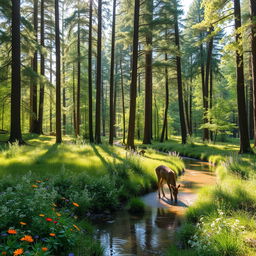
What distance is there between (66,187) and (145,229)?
259 centimetres

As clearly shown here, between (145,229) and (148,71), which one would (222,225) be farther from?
(148,71)

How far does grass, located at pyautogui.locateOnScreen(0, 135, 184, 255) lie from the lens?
3953 mm

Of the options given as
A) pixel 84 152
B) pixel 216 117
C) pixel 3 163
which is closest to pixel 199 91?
pixel 216 117

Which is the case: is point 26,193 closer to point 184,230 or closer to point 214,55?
point 184,230

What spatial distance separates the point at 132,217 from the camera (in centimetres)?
634

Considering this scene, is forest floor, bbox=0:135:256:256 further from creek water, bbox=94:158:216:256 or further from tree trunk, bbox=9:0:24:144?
tree trunk, bbox=9:0:24:144

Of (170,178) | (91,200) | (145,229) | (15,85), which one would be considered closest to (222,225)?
(145,229)

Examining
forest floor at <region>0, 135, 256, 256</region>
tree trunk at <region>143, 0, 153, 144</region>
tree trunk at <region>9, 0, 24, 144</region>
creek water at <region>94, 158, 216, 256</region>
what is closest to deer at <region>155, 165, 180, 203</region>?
creek water at <region>94, 158, 216, 256</region>

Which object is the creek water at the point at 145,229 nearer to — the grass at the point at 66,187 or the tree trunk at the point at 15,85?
the grass at the point at 66,187

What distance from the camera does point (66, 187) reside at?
6859 millimetres

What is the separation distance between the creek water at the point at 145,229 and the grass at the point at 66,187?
428mm

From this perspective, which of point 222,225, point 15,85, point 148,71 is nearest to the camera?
point 222,225

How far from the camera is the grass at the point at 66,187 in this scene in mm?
3953

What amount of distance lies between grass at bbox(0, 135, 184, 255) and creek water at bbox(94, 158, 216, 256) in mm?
428
